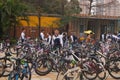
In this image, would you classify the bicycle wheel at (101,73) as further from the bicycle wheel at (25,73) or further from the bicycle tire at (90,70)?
the bicycle wheel at (25,73)

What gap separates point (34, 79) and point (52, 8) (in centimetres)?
2582

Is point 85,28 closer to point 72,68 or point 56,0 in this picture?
point 56,0

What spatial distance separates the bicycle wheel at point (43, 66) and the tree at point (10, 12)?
15.9 m

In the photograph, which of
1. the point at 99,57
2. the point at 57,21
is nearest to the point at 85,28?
the point at 57,21

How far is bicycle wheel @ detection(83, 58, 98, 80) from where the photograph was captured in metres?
9.14

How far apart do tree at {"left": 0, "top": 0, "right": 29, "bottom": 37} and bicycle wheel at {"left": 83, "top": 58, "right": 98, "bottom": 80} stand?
1745 centimetres

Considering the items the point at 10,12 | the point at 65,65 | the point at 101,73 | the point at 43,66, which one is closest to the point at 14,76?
the point at 65,65

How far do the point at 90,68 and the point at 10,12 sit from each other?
58.8 feet

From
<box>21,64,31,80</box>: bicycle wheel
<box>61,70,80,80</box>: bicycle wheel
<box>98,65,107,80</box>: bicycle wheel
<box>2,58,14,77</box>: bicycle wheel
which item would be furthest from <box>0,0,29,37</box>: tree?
<box>61,70,80,80</box>: bicycle wheel

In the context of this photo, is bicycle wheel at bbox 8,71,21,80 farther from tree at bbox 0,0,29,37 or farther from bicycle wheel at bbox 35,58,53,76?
tree at bbox 0,0,29,37

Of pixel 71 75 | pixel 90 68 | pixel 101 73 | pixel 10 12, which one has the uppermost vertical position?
pixel 10 12

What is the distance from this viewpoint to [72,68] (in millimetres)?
8898

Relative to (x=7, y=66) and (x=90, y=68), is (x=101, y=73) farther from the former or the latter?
Answer: (x=7, y=66)

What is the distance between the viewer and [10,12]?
26.2m
